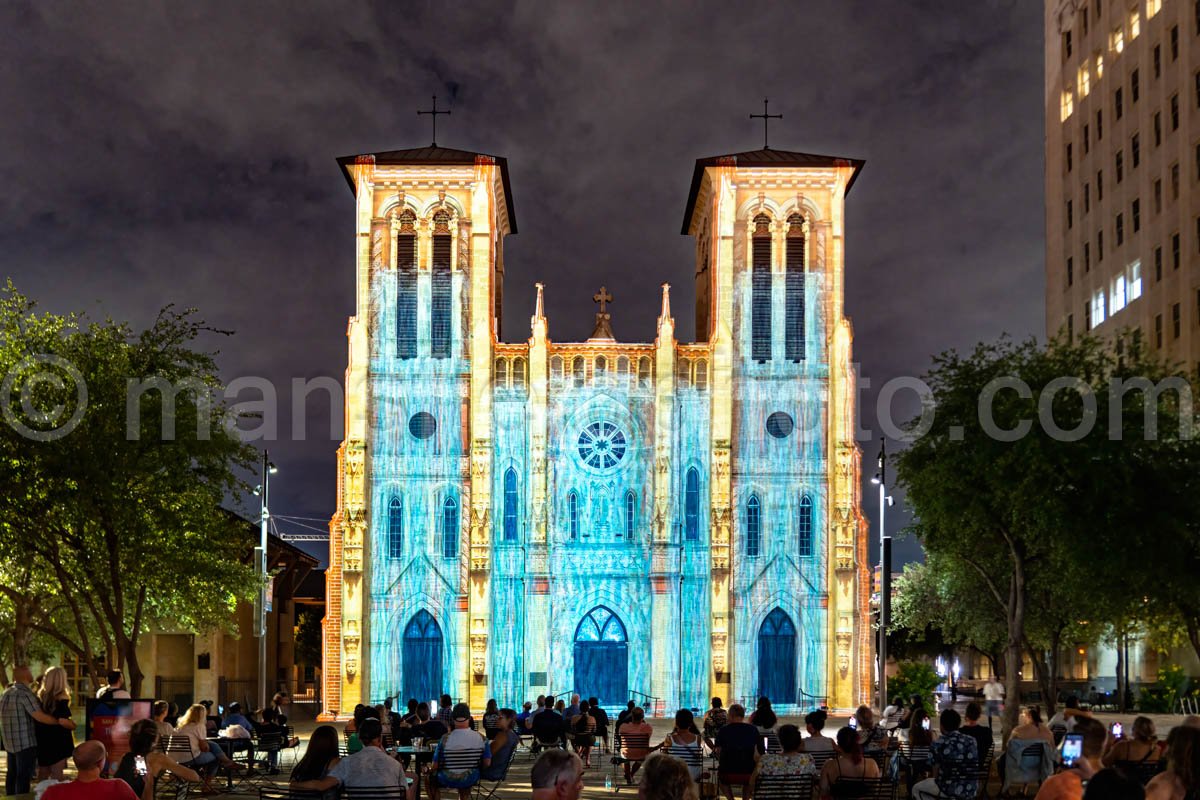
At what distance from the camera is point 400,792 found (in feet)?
45.7

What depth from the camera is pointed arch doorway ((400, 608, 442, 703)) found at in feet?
166

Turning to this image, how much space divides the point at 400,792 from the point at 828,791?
437 cm

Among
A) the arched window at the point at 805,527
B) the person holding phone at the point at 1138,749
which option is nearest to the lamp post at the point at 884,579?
the arched window at the point at 805,527

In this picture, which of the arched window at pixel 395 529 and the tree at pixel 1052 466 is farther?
the arched window at pixel 395 529

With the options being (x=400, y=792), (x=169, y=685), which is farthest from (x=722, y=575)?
(x=400, y=792)

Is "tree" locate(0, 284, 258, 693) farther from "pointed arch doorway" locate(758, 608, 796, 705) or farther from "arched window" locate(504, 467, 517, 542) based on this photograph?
"pointed arch doorway" locate(758, 608, 796, 705)

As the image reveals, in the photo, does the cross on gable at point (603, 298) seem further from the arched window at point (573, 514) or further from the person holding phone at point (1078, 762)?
the person holding phone at point (1078, 762)

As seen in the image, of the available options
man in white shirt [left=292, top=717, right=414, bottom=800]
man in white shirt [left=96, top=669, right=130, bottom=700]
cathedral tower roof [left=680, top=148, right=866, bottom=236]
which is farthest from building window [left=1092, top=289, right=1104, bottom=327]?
man in white shirt [left=292, top=717, right=414, bottom=800]

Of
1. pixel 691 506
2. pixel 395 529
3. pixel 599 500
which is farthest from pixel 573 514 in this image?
pixel 395 529

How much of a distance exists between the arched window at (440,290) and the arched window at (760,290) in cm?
1056

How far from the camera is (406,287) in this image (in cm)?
5256

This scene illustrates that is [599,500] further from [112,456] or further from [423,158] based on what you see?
[112,456]

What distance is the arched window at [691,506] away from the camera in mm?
50750

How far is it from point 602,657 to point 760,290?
45.1ft
